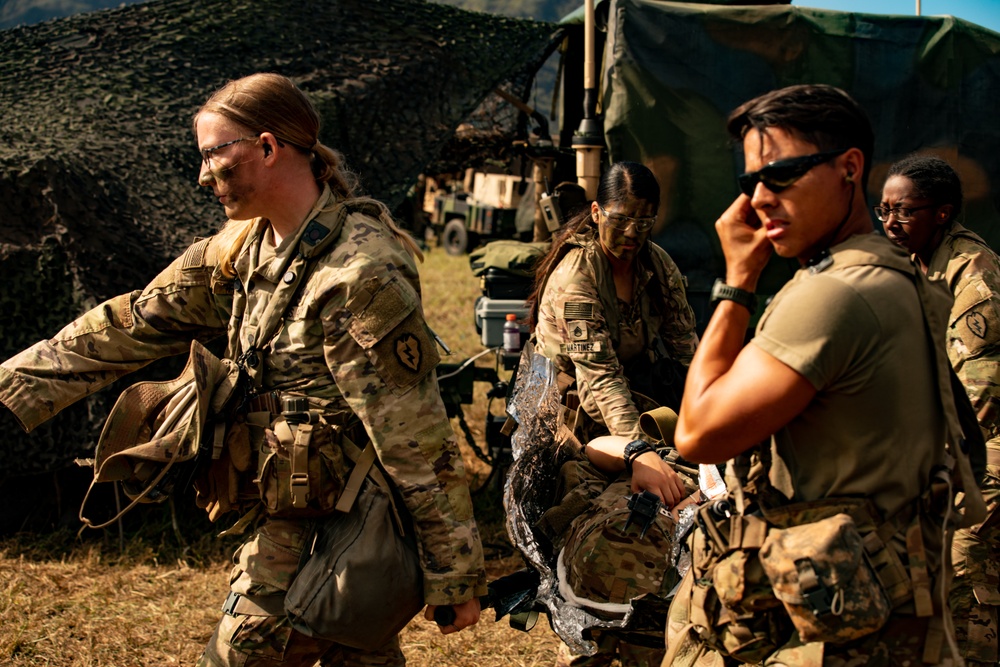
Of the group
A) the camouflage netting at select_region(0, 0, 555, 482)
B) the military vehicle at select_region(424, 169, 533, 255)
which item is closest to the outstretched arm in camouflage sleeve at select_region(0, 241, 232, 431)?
the camouflage netting at select_region(0, 0, 555, 482)

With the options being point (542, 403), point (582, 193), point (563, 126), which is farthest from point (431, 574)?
point (563, 126)

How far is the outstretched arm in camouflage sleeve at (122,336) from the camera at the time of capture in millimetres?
2602

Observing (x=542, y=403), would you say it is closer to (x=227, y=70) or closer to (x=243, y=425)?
(x=243, y=425)

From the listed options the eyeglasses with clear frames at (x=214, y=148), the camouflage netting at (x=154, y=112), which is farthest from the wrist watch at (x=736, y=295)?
the camouflage netting at (x=154, y=112)

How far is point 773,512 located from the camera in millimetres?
1939

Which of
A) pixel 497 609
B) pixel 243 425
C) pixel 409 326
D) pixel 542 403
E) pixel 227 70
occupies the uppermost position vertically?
pixel 227 70

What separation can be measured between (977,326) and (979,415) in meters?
0.32

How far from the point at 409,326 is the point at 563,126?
500 centimetres

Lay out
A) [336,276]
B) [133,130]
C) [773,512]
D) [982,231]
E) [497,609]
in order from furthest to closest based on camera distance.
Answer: [982,231] → [133,130] → [497,609] → [336,276] → [773,512]

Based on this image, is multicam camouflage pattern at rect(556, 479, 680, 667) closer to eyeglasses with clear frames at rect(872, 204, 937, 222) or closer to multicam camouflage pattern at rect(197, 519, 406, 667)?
multicam camouflage pattern at rect(197, 519, 406, 667)

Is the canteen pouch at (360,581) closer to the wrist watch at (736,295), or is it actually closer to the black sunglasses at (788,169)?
the wrist watch at (736,295)

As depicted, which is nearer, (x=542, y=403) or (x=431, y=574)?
(x=431, y=574)

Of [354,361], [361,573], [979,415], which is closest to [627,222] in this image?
[979,415]

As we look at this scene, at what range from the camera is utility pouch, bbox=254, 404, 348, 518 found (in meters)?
2.42
